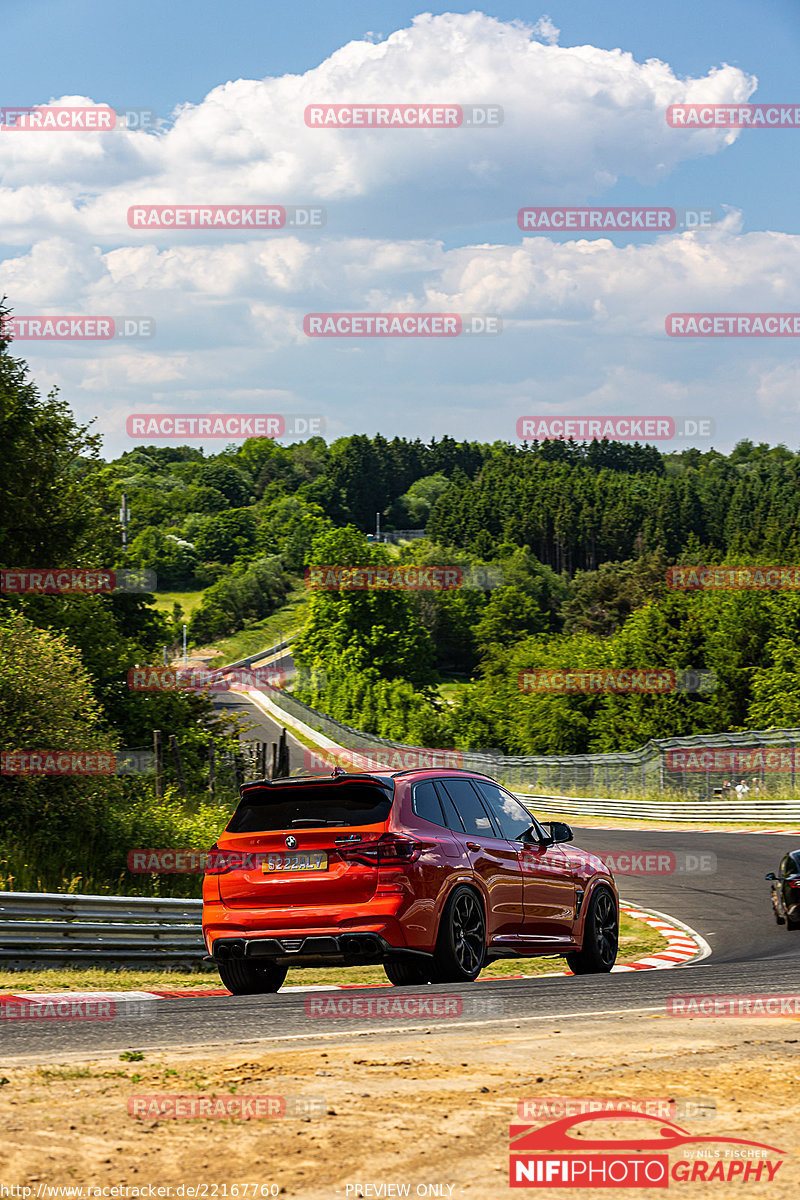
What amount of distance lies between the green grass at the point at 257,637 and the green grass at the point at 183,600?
38.3 feet

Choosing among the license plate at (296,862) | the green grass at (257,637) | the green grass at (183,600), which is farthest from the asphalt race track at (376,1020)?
the green grass at (183,600)

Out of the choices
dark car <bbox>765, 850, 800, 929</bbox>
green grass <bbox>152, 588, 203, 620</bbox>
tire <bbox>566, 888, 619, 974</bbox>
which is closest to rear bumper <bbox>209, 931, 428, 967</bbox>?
tire <bbox>566, 888, 619, 974</bbox>

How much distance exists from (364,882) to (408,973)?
3.61ft

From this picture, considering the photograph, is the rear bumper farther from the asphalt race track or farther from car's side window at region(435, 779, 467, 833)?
car's side window at region(435, 779, 467, 833)

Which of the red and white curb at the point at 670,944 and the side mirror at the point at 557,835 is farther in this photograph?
the red and white curb at the point at 670,944

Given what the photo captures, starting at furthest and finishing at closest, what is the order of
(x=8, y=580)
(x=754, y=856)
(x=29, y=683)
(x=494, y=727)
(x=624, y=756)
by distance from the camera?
(x=494, y=727)
(x=624, y=756)
(x=8, y=580)
(x=754, y=856)
(x=29, y=683)

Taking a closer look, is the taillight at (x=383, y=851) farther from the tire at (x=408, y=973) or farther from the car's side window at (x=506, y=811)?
the car's side window at (x=506, y=811)

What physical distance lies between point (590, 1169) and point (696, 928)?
660 inches

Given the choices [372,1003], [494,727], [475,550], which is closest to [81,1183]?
[372,1003]

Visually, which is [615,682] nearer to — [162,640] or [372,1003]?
[162,640]

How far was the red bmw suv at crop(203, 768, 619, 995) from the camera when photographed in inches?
352

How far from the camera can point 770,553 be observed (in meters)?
116

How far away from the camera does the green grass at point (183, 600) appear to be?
175550 mm

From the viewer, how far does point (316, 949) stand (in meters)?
8.93
